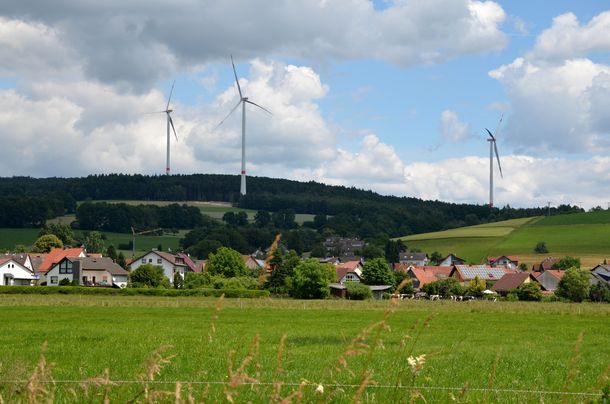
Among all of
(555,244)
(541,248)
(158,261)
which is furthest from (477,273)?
(158,261)

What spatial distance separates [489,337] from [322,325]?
8.53 meters

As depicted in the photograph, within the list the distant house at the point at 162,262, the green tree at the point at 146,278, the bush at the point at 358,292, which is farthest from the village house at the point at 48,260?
the bush at the point at 358,292

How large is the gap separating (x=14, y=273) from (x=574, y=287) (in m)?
76.6

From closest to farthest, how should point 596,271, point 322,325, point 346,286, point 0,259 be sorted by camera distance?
point 322,325 → point 346,286 → point 0,259 → point 596,271

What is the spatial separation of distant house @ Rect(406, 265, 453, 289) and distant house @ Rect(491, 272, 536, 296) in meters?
11.0

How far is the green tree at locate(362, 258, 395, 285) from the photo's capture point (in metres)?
120

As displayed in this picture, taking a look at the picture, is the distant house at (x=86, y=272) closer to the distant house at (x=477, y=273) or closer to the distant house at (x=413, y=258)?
the distant house at (x=477, y=273)

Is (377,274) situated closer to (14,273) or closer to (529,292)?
(529,292)

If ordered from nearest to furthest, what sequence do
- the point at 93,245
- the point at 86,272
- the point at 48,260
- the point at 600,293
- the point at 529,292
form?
the point at 529,292 → the point at 600,293 → the point at 86,272 → the point at 48,260 → the point at 93,245

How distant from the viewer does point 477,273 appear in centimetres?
14350

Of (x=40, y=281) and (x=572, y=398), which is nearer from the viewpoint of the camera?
(x=572, y=398)

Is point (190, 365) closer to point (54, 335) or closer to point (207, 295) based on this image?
point (54, 335)

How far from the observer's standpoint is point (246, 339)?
2795 centimetres

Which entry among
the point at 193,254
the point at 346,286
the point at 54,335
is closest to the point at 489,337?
the point at 54,335
